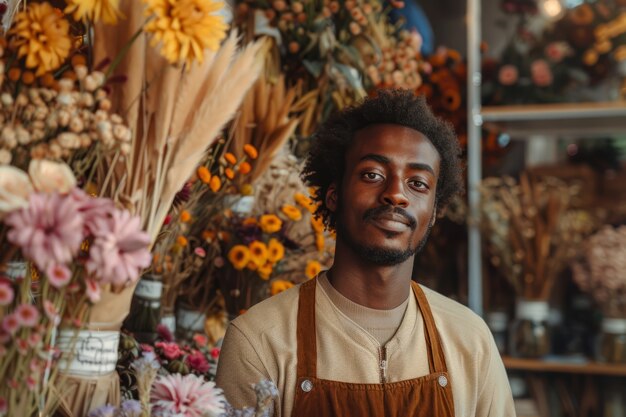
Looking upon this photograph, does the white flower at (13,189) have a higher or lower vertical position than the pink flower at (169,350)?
higher

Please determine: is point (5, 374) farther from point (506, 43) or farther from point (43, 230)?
point (506, 43)

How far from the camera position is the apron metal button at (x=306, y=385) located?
1.45 meters

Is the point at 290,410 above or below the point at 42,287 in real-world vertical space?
below

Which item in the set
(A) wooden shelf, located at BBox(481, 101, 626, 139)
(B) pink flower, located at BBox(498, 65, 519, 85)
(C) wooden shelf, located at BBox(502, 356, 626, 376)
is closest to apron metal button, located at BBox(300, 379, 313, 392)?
(C) wooden shelf, located at BBox(502, 356, 626, 376)

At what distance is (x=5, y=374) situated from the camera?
1.00m

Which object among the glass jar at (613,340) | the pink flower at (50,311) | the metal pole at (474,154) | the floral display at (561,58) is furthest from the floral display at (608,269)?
the pink flower at (50,311)

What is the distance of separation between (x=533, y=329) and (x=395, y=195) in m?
1.95

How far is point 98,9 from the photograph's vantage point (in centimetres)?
107

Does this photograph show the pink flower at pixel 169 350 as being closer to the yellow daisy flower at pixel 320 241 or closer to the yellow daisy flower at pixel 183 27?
the yellow daisy flower at pixel 320 241

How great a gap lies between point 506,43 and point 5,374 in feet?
9.65

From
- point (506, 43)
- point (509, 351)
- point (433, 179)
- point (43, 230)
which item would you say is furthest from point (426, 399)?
point (506, 43)

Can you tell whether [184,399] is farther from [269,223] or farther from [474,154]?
[474,154]

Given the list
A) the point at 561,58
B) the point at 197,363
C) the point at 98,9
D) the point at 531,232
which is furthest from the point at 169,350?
the point at 561,58

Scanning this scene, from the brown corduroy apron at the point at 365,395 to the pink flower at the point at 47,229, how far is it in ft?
2.13
